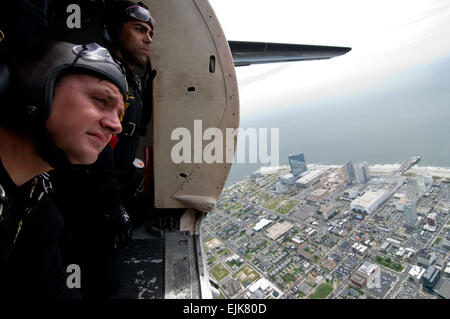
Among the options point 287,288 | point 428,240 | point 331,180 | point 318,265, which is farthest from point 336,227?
point 331,180

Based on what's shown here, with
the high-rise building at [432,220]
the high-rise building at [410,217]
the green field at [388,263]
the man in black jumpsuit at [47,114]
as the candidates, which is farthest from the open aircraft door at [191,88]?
the high-rise building at [432,220]

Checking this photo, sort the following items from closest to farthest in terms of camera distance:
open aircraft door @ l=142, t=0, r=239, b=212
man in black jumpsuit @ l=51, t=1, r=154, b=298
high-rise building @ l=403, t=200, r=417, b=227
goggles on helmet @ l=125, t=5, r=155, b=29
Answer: man in black jumpsuit @ l=51, t=1, r=154, b=298, goggles on helmet @ l=125, t=5, r=155, b=29, open aircraft door @ l=142, t=0, r=239, b=212, high-rise building @ l=403, t=200, r=417, b=227

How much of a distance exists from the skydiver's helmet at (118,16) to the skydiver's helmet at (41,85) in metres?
1.10

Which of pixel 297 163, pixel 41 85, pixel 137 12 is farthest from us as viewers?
pixel 297 163

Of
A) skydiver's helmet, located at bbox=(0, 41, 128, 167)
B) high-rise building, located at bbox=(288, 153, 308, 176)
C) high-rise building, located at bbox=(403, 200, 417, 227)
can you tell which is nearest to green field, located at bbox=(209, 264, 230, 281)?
skydiver's helmet, located at bbox=(0, 41, 128, 167)

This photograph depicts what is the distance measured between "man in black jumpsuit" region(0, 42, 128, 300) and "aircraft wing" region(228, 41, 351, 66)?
2.88 meters

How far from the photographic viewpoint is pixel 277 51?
3.20 m

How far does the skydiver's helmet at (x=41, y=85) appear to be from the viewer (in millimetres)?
572

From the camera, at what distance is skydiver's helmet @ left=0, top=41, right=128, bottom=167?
572mm

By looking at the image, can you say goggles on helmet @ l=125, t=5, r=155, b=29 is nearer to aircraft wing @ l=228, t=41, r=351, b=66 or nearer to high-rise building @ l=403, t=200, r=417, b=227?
aircraft wing @ l=228, t=41, r=351, b=66

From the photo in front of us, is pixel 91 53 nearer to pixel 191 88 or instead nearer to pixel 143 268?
pixel 191 88

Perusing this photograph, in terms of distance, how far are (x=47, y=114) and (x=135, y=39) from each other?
4.13 feet

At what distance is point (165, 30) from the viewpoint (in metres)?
1.82

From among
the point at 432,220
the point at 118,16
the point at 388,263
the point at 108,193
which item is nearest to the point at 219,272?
the point at 388,263
